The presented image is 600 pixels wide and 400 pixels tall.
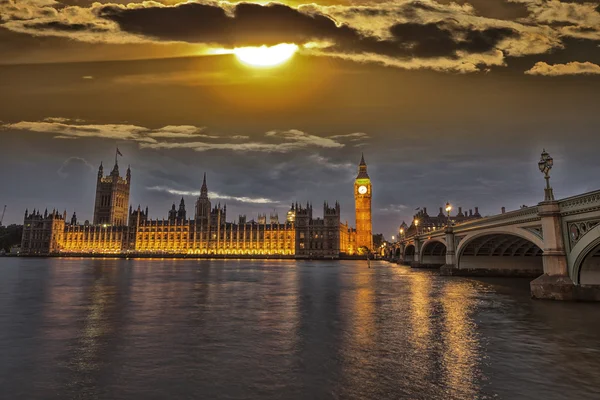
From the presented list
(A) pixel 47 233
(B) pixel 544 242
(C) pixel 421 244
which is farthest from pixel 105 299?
(A) pixel 47 233

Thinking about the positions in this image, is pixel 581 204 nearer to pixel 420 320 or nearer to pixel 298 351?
pixel 420 320

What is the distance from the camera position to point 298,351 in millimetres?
12969

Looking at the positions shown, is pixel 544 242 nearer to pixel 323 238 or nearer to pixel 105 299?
pixel 105 299

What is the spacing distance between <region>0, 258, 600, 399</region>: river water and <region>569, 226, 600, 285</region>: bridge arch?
206 centimetres

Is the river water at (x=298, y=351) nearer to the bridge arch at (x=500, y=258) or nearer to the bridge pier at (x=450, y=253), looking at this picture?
the bridge arch at (x=500, y=258)

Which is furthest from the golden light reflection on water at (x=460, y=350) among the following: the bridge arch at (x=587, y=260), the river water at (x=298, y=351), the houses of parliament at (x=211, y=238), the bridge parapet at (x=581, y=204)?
the houses of parliament at (x=211, y=238)

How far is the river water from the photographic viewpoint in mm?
9406

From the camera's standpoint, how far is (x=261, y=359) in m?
12.0

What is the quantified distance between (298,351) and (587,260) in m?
22.2

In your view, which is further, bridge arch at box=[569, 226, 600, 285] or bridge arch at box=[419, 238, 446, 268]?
bridge arch at box=[419, 238, 446, 268]

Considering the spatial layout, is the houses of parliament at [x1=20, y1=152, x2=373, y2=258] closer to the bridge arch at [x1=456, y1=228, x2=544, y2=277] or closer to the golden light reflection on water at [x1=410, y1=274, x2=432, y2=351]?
the bridge arch at [x1=456, y1=228, x2=544, y2=277]

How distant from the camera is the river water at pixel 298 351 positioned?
30.9ft

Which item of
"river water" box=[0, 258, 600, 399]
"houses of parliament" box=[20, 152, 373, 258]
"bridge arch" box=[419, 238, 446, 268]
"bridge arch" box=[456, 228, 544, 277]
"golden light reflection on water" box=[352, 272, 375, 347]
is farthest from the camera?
"houses of parliament" box=[20, 152, 373, 258]

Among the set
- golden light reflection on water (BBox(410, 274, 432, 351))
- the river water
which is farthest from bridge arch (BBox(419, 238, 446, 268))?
the river water
